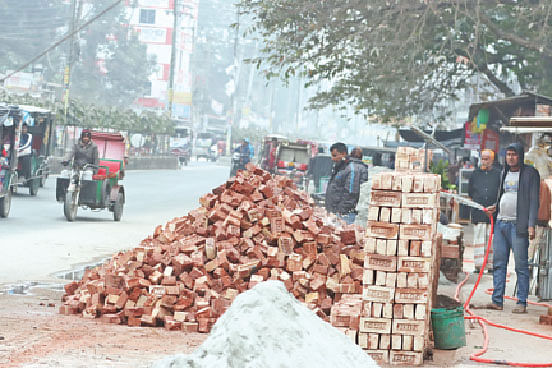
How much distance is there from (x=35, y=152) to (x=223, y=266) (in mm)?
17893

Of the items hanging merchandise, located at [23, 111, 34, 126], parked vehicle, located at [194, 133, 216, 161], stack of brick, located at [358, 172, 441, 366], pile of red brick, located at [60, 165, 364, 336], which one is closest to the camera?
stack of brick, located at [358, 172, 441, 366]

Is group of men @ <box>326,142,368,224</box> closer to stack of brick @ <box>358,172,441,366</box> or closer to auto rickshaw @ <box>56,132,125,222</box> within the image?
stack of brick @ <box>358,172,441,366</box>

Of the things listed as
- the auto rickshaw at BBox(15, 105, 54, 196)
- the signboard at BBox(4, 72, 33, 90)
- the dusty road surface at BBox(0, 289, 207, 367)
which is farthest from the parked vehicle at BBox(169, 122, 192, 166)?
the dusty road surface at BBox(0, 289, 207, 367)

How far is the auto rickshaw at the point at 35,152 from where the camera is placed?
81.1ft

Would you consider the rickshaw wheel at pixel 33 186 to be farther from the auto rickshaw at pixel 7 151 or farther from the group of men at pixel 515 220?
the group of men at pixel 515 220

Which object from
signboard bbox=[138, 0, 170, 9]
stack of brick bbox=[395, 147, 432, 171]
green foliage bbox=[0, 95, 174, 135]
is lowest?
stack of brick bbox=[395, 147, 432, 171]

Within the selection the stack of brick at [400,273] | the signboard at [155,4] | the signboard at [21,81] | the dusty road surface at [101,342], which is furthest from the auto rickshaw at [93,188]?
the signboard at [155,4]

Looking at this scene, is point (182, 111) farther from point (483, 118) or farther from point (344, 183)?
point (344, 183)

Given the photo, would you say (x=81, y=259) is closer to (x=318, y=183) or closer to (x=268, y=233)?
(x=268, y=233)

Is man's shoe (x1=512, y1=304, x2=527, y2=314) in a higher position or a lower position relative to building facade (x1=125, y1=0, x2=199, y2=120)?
lower

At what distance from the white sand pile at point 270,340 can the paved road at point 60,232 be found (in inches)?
288

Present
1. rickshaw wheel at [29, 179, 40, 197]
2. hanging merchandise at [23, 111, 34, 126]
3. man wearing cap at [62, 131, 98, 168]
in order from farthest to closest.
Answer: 1. hanging merchandise at [23, 111, 34, 126]
2. rickshaw wheel at [29, 179, 40, 197]
3. man wearing cap at [62, 131, 98, 168]

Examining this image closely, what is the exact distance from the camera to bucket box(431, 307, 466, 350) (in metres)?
7.65

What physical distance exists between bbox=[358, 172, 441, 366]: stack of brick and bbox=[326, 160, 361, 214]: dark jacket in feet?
18.3
